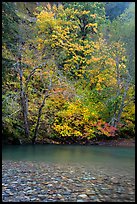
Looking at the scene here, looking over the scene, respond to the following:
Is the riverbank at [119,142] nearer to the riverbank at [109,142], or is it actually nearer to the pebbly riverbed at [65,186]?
the riverbank at [109,142]

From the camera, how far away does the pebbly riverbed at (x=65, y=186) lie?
5836 mm

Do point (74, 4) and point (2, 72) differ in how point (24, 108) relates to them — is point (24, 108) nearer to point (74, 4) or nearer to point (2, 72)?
point (2, 72)

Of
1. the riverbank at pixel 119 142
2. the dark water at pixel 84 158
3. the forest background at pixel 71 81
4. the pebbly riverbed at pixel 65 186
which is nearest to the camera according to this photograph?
the pebbly riverbed at pixel 65 186

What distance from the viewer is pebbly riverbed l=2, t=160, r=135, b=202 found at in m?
5.84

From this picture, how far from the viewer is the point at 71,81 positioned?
77.8 ft

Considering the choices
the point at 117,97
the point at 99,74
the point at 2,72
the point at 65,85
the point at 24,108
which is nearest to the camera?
the point at 2,72

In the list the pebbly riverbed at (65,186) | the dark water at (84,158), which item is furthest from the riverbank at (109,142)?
the pebbly riverbed at (65,186)

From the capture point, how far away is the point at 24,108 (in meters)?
19.0

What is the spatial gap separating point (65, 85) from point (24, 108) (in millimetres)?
3369

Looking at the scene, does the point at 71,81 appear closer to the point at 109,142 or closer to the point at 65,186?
the point at 109,142

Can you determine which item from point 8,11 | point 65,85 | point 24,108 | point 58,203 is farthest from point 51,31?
point 58,203

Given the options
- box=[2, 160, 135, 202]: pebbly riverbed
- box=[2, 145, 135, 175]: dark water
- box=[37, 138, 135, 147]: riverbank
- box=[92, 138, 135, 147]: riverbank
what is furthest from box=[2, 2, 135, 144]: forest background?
box=[2, 160, 135, 202]: pebbly riverbed

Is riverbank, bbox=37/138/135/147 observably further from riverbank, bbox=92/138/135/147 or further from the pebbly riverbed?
the pebbly riverbed

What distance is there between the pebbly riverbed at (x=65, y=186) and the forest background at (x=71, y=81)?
341 inches
